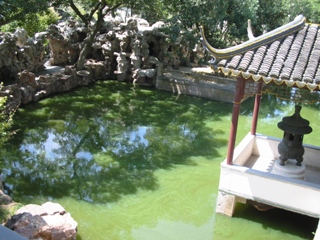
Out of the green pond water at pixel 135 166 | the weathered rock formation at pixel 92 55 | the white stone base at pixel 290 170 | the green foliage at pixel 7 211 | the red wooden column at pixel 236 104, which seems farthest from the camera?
the weathered rock formation at pixel 92 55

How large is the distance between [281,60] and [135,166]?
181 inches

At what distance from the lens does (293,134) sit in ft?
20.0

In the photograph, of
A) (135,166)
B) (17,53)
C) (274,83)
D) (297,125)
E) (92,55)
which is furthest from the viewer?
(92,55)

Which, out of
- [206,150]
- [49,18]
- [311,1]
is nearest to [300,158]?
[206,150]

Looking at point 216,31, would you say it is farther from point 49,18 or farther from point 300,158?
point 300,158

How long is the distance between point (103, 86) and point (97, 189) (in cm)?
897

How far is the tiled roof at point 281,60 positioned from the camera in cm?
485

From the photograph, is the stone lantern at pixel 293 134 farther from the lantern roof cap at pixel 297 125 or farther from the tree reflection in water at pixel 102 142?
the tree reflection in water at pixel 102 142

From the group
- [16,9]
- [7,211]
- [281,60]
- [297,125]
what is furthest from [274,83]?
[16,9]

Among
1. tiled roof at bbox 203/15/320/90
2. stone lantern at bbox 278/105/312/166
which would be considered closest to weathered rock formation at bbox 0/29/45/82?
tiled roof at bbox 203/15/320/90

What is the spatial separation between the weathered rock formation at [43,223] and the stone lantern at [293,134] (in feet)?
12.4

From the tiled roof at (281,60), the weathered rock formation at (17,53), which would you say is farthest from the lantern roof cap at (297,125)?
the weathered rock formation at (17,53)

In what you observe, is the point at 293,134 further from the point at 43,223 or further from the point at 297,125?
the point at 43,223

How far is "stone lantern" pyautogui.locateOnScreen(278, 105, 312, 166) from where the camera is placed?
19.7ft
